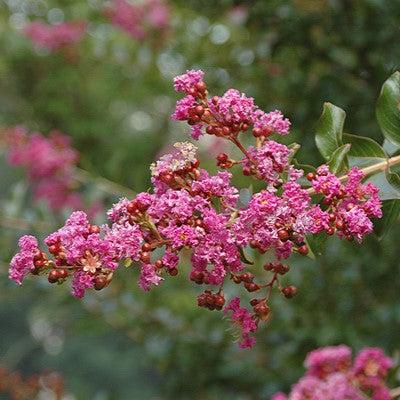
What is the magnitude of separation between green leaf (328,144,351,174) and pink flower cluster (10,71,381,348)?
A: 6cm

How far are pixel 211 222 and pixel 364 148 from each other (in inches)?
14.5

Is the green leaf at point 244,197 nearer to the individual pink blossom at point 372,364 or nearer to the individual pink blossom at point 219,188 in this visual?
the individual pink blossom at point 219,188

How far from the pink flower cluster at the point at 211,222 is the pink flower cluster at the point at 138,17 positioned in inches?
130

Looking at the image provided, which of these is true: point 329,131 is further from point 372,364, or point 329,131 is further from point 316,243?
point 372,364

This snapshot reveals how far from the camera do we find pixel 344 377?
1.52 m

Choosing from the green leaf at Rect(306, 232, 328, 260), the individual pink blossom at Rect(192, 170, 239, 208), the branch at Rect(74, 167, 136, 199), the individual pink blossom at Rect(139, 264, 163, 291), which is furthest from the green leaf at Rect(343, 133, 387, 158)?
the branch at Rect(74, 167, 136, 199)

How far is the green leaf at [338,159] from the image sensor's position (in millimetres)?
1179

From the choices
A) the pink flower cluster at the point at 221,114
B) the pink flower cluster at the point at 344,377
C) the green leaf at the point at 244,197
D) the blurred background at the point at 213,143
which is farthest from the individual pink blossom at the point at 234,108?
the pink flower cluster at the point at 344,377

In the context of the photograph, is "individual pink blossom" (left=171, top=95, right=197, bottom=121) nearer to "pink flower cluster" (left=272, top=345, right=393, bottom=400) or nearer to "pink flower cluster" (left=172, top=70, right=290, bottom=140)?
"pink flower cluster" (left=172, top=70, right=290, bottom=140)

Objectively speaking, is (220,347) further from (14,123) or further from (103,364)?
(103,364)

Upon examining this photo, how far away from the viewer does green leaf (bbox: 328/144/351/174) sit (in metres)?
1.18

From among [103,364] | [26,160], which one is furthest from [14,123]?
[103,364]

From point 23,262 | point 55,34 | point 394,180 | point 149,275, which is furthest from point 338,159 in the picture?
point 55,34

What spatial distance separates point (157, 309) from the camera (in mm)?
3111
